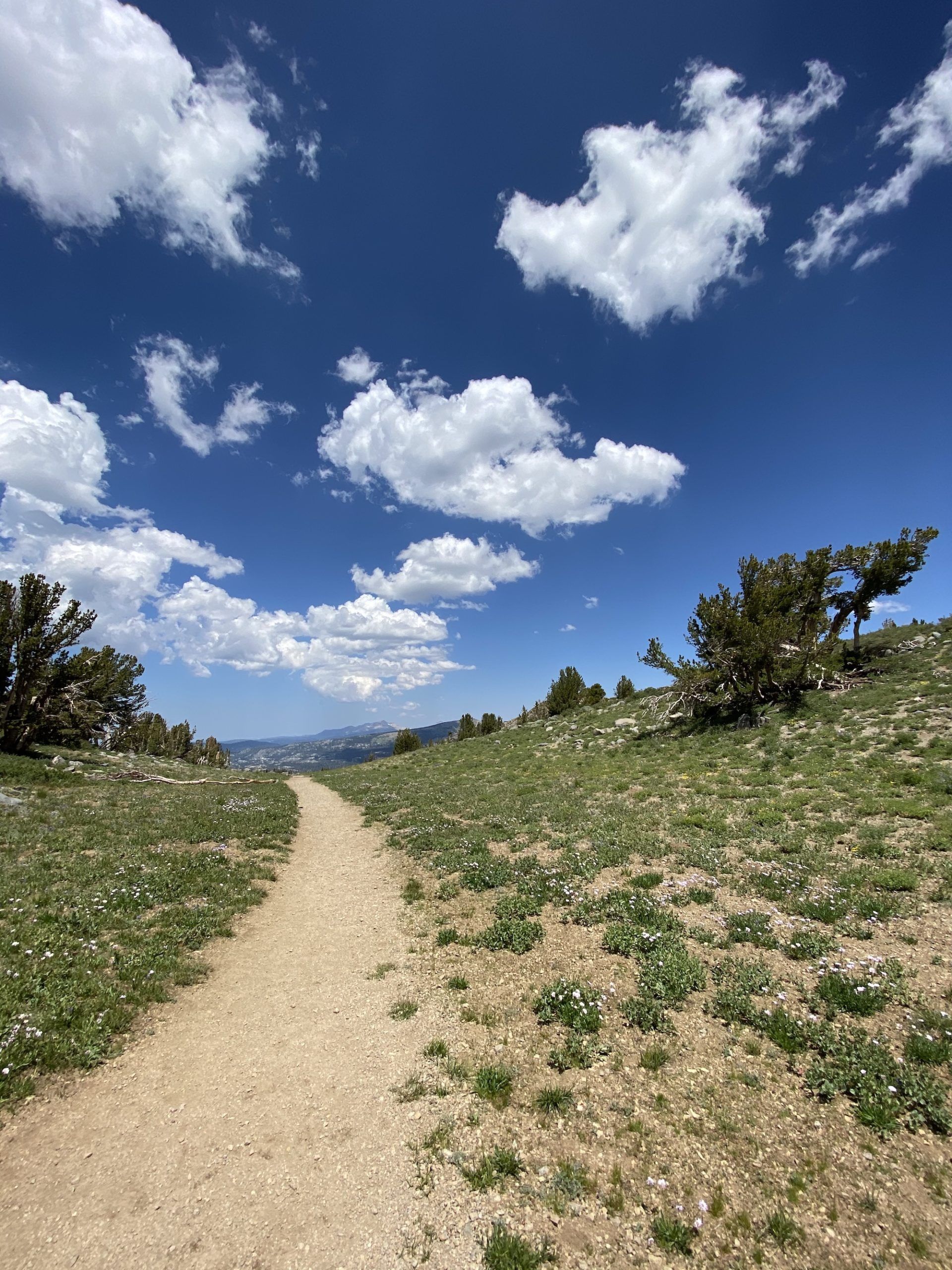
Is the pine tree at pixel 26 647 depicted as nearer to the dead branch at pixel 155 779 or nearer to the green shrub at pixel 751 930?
the dead branch at pixel 155 779

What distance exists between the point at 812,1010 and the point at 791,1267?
3.96 metres

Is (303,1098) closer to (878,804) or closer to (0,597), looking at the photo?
(878,804)

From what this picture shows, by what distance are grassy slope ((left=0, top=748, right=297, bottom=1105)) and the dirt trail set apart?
2.56 feet

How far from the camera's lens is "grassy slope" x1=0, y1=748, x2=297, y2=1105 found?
734 cm

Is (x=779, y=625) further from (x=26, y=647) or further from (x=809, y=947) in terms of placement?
(x=26, y=647)

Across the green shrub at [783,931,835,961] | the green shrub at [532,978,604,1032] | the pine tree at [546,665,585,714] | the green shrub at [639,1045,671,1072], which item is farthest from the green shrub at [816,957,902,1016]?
the pine tree at [546,665,585,714]

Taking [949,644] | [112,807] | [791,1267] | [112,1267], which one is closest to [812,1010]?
[791,1267]

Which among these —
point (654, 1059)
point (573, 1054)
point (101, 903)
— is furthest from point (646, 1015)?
point (101, 903)

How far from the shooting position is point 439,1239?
16.0ft

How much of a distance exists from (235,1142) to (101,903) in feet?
25.6

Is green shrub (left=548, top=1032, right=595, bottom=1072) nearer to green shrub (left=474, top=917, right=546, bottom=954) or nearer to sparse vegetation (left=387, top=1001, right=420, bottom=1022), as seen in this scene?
sparse vegetation (left=387, top=1001, right=420, bottom=1022)

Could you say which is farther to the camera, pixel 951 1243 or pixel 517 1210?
pixel 517 1210

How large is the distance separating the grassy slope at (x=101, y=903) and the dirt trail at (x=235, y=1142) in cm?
78

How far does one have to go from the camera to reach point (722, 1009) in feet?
26.0
